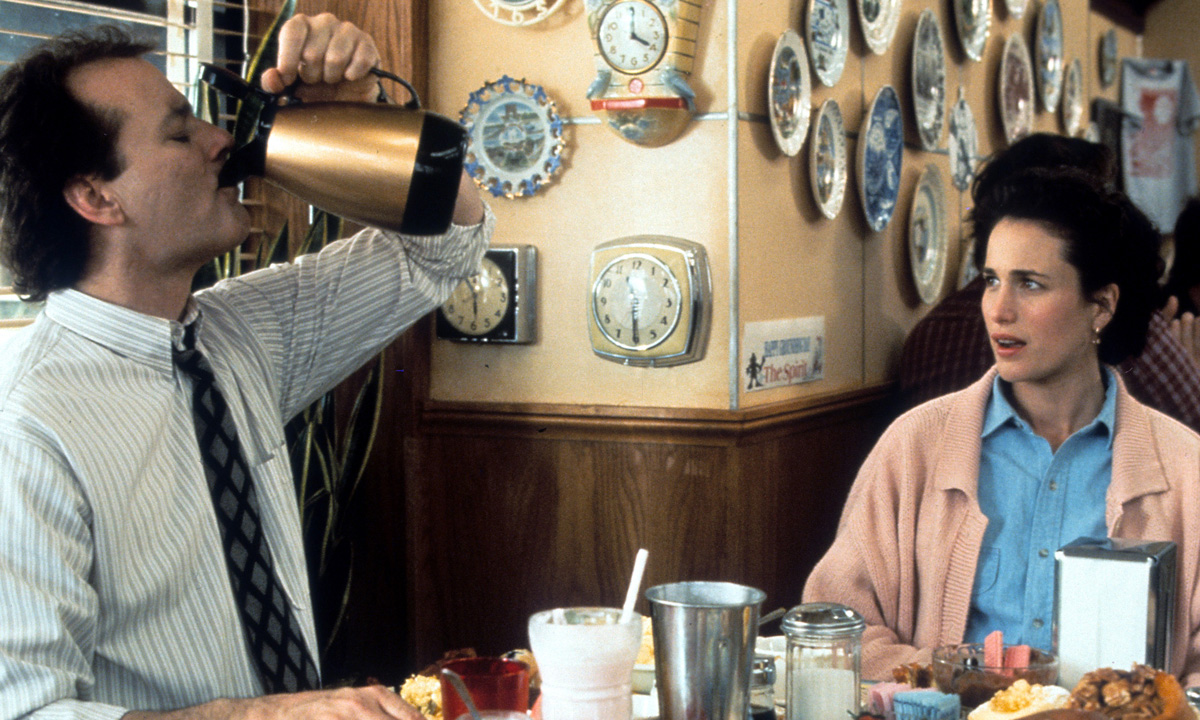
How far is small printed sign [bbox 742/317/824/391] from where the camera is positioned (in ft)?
9.77

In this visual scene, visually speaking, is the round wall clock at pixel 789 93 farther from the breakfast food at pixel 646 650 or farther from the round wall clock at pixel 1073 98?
the round wall clock at pixel 1073 98

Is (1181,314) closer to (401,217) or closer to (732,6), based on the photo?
(732,6)

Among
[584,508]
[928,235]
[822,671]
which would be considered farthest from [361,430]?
[928,235]

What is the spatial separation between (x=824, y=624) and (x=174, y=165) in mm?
1091

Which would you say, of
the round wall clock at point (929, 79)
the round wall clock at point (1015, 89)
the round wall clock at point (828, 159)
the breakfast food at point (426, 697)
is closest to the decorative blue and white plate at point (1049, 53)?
the round wall clock at point (1015, 89)

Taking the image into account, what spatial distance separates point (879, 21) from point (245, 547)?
2.79m

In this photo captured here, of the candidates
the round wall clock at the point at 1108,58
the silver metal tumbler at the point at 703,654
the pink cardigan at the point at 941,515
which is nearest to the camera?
the silver metal tumbler at the point at 703,654

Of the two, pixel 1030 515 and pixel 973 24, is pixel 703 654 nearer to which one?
pixel 1030 515

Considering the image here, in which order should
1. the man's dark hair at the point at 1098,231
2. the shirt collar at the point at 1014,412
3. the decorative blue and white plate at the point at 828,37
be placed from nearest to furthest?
the shirt collar at the point at 1014,412 < the man's dark hair at the point at 1098,231 < the decorative blue and white plate at the point at 828,37

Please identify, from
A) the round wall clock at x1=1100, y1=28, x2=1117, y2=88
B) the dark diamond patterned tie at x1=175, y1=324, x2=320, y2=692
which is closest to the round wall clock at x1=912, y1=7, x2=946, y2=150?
the round wall clock at x1=1100, y1=28, x2=1117, y2=88

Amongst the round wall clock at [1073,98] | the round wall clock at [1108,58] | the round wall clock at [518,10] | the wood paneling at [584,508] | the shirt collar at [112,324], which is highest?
the round wall clock at [1108,58]

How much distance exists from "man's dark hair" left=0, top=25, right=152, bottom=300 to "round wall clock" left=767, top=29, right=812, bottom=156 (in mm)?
1753

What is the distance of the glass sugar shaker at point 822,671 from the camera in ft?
4.60

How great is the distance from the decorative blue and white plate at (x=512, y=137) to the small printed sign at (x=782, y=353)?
2.15 ft
